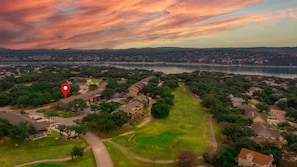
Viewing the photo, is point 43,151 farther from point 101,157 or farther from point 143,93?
point 143,93

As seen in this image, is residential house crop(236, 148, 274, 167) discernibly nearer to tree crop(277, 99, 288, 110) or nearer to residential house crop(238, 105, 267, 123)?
residential house crop(238, 105, 267, 123)

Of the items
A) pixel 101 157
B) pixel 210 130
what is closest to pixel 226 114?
pixel 210 130

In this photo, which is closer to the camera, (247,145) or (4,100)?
(247,145)

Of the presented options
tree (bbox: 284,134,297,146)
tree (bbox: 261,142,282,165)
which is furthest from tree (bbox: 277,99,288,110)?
tree (bbox: 261,142,282,165)

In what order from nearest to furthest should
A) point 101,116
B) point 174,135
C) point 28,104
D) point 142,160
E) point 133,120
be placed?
point 142,160 → point 174,135 → point 101,116 → point 133,120 → point 28,104

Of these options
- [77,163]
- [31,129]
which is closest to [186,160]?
[77,163]

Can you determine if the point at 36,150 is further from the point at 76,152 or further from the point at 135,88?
the point at 135,88

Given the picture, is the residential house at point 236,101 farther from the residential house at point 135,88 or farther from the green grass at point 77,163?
the green grass at point 77,163

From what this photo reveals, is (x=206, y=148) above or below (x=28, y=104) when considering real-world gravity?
below
